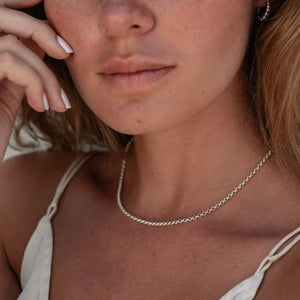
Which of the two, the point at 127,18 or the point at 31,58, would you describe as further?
the point at 31,58

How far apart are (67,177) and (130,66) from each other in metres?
0.69

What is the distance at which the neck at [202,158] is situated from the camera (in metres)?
1.97

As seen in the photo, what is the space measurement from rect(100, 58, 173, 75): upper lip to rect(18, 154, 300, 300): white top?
0.51 metres

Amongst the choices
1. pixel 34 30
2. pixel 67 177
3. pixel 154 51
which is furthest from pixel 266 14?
pixel 67 177

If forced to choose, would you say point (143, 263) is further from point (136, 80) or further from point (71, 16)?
point (71, 16)

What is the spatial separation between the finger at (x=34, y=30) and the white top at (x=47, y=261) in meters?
0.54

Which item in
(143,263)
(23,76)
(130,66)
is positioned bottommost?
(143,263)

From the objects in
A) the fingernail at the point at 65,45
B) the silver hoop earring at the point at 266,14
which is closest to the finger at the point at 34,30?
the fingernail at the point at 65,45

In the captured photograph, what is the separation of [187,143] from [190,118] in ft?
0.27

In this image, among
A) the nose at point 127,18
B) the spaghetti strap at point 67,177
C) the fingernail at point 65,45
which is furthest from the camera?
the spaghetti strap at point 67,177

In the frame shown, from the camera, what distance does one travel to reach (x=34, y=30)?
1947mm

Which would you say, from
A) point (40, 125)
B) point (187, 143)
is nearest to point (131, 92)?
point (187, 143)

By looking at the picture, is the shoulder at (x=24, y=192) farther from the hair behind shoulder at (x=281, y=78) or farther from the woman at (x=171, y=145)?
the hair behind shoulder at (x=281, y=78)

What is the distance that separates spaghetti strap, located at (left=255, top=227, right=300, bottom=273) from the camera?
1713 millimetres
